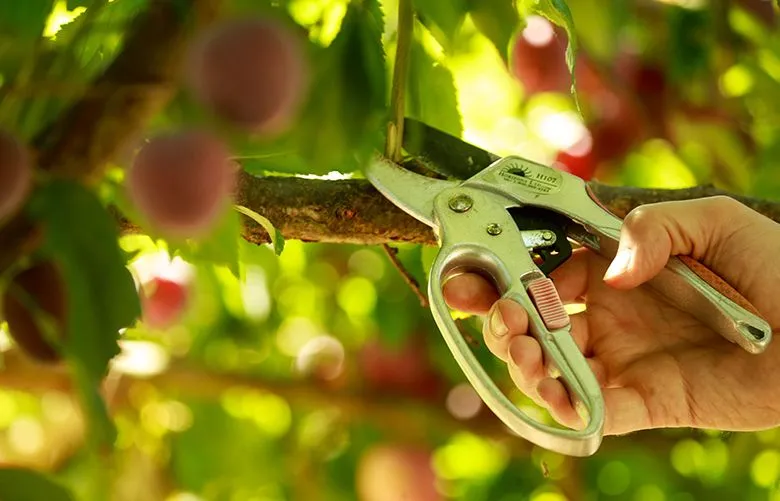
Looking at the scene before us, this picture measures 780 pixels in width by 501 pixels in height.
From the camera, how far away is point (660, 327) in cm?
93

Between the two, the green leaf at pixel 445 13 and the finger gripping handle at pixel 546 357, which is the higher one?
the green leaf at pixel 445 13

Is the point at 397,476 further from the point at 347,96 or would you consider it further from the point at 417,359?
the point at 347,96

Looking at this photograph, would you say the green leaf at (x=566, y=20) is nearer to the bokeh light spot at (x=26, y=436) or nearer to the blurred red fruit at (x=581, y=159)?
the blurred red fruit at (x=581, y=159)

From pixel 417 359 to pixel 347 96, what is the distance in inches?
38.3

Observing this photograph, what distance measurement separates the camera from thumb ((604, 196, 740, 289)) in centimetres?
79

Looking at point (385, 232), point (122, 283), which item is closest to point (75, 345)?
point (122, 283)

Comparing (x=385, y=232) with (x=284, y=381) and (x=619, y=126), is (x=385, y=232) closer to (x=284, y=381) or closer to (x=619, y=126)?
(x=284, y=381)

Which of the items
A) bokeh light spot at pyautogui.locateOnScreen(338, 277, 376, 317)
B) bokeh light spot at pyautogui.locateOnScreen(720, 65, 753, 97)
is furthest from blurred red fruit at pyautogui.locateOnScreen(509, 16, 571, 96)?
bokeh light spot at pyautogui.locateOnScreen(338, 277, 376, 317)

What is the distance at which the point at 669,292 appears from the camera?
878 mm

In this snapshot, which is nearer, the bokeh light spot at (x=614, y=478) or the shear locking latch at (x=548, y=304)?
the shear locking latch at (x=548, y=304)

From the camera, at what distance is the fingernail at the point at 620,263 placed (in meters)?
0.79

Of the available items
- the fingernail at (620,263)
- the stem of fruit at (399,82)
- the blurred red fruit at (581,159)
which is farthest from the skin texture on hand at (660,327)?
the blurred red fruit at (581,159)

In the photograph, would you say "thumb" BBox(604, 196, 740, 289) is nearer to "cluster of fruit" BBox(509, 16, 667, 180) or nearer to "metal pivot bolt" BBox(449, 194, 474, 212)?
"metal pivot bolt" BBox(449, 194, 474, 212)

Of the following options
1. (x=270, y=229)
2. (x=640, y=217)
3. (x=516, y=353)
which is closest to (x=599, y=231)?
(x=640, y=217)
